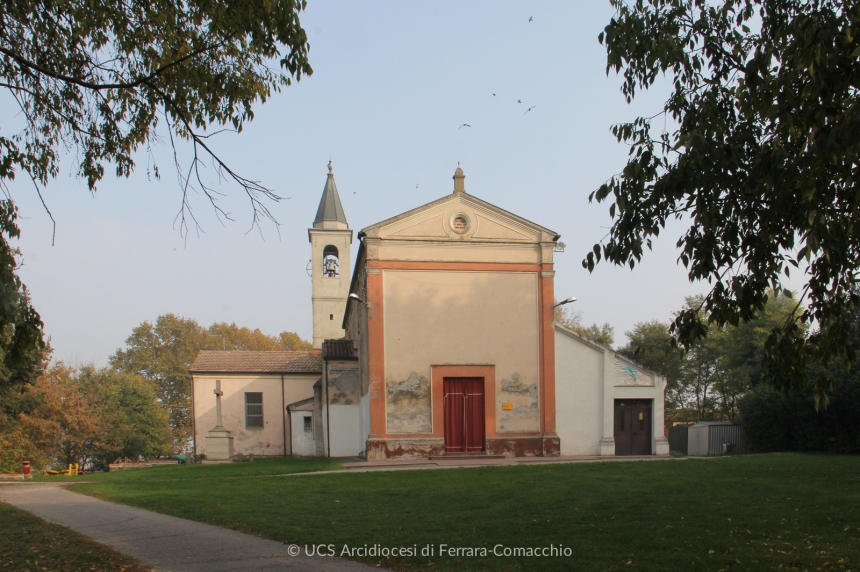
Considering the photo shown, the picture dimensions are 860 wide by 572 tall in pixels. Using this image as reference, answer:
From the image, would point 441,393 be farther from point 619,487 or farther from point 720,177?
point 720,177

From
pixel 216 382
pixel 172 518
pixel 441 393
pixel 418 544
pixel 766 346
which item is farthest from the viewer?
pixel 216 382

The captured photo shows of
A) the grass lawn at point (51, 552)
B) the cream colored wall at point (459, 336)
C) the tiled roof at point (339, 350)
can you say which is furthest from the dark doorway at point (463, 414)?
the grass lawn at point (51, 552)

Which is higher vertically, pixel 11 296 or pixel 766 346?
pixel 11 296

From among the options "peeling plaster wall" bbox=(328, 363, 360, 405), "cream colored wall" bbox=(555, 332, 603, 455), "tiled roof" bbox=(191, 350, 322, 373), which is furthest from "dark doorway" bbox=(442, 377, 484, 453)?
"tiled roof" bbox=(191, 350, 322, 373)

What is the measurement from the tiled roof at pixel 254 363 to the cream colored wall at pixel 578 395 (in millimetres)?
15933

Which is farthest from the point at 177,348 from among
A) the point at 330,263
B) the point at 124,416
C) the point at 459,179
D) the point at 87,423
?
the point at 459,179

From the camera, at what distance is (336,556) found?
8.06 m

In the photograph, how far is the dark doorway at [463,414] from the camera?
2442cm

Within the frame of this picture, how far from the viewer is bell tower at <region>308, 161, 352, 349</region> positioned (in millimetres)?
47344

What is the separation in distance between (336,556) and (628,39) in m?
6.44

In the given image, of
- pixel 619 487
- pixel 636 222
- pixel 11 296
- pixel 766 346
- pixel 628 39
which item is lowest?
pixel 619 487

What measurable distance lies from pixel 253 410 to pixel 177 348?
46775mm

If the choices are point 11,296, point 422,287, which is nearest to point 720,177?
point 11,296

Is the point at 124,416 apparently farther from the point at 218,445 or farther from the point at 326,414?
the point at 326,414
